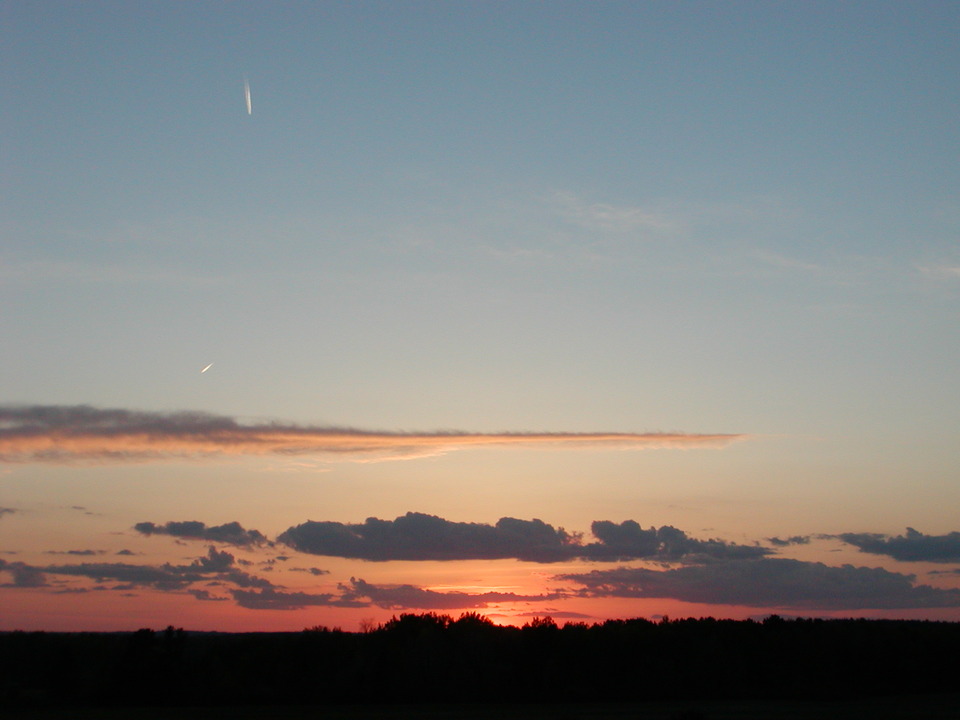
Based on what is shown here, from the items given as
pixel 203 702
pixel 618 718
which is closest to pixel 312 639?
pixel 203 702

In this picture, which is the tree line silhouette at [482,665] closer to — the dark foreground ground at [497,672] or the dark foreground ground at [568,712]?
the dark foreground ground at [497,672]

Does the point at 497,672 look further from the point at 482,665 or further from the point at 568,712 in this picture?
the point at 568,712

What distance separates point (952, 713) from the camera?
5591 cm

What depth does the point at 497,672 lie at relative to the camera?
234 feet

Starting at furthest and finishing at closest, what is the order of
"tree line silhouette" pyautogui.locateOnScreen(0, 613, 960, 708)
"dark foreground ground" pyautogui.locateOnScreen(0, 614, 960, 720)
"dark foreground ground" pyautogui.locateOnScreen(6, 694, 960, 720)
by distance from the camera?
"tree line silhouette" pyautogui.locateOnScreen(0, 613, 960, 708)
"dark foreground ground" pyautogui.locateOnScreen(0, 614, 960, 720)
"dark foreground ground" pyautogui.locateOnScreen(6, 694, 960, 720)

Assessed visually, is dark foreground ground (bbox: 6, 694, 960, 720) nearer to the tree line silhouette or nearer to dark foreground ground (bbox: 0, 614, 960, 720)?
dark foreground ground (bbox: 0, 614, 960, 720)

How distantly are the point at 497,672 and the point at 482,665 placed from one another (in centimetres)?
156

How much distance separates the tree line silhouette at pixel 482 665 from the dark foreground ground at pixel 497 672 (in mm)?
125

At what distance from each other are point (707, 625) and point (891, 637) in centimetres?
1418

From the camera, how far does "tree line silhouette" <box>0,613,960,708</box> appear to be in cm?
6444

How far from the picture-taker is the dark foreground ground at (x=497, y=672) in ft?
197

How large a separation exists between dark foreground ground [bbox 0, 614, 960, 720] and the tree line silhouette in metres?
0.13

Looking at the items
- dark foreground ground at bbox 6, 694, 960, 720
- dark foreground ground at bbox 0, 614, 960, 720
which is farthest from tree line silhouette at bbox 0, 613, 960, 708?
dark foreground ground at bbox 6, 694, 960, 720

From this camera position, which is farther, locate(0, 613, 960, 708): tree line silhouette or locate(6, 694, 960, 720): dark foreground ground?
locate(0, 613, 960, 708): tree line silhouette
